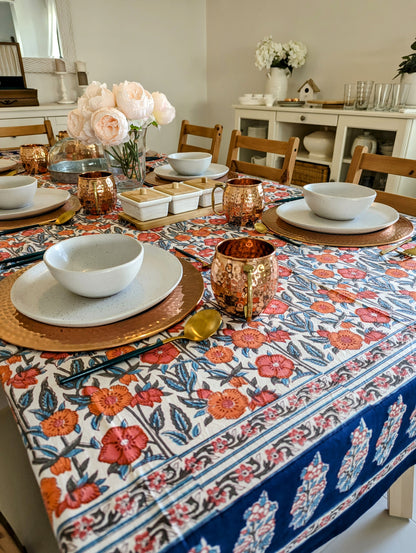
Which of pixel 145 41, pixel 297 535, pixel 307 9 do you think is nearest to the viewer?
pixel 297 535

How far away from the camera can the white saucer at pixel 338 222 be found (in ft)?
2.80

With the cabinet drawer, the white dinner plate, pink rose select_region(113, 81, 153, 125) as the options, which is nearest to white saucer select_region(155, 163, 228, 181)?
pink rose select_region(113, 81, 153, 125)

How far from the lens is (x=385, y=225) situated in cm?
86

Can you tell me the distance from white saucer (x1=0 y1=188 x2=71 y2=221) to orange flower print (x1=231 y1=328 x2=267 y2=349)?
708 millimetres

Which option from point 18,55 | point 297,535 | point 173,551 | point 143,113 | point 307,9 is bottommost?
point 297,535

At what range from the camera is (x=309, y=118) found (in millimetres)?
2518

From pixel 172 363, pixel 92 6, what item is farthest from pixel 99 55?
pixel 172 363

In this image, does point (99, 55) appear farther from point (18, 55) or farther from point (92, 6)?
point (18, 55)

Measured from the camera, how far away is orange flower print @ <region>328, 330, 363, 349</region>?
508 mm

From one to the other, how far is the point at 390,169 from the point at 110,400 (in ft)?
3.65

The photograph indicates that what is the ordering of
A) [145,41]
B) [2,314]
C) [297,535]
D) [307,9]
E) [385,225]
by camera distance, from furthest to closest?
1. [145,41]
2. [307,9]
3. [385,225]
4. [2,314]
5. [297,535]

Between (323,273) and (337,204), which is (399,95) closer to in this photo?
(337,204)

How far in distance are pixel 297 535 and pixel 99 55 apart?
3.70 m

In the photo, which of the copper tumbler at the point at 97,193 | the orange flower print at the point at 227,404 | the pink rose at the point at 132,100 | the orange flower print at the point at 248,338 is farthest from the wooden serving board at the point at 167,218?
the orange flower print at the point at 227,404
